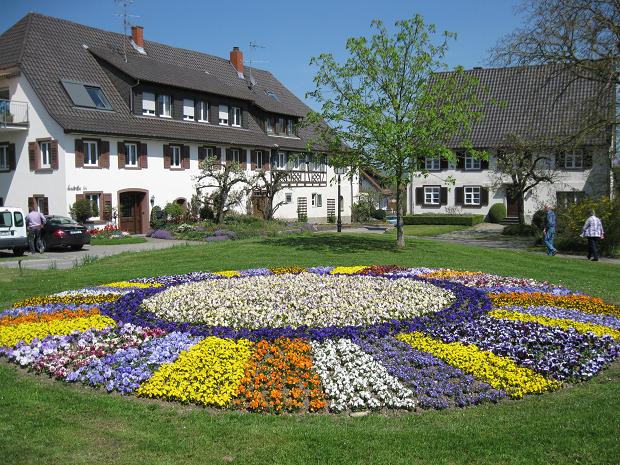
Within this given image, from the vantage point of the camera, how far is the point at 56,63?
35.6 metres

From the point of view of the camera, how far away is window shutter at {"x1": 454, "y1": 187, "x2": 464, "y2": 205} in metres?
51.7

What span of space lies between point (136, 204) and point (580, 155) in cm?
3162

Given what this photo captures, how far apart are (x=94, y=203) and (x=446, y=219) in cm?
2612

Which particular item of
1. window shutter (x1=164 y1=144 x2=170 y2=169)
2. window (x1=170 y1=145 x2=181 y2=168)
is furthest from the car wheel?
window (x1=170 y1=145 x2=181 y2=168)

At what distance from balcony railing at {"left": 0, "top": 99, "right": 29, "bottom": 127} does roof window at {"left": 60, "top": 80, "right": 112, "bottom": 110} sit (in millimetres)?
2494

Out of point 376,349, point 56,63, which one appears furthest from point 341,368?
point 56,63

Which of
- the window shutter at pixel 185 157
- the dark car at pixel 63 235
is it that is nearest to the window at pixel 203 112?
the window shutter at pixel 185 157

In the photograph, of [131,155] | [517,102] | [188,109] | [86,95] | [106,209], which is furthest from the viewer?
[517,102]

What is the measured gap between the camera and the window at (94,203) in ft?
109

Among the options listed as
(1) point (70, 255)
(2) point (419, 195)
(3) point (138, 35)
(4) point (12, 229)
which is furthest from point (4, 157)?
(2) point (419, 195)

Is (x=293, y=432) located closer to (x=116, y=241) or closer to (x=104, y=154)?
(x=116, y=241)

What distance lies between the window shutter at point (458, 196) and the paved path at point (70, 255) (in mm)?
27591

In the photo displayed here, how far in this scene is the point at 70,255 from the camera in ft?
82.8

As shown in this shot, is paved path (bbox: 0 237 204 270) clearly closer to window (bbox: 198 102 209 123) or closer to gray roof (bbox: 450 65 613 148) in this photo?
window (bbox: 198 102 209 123)
